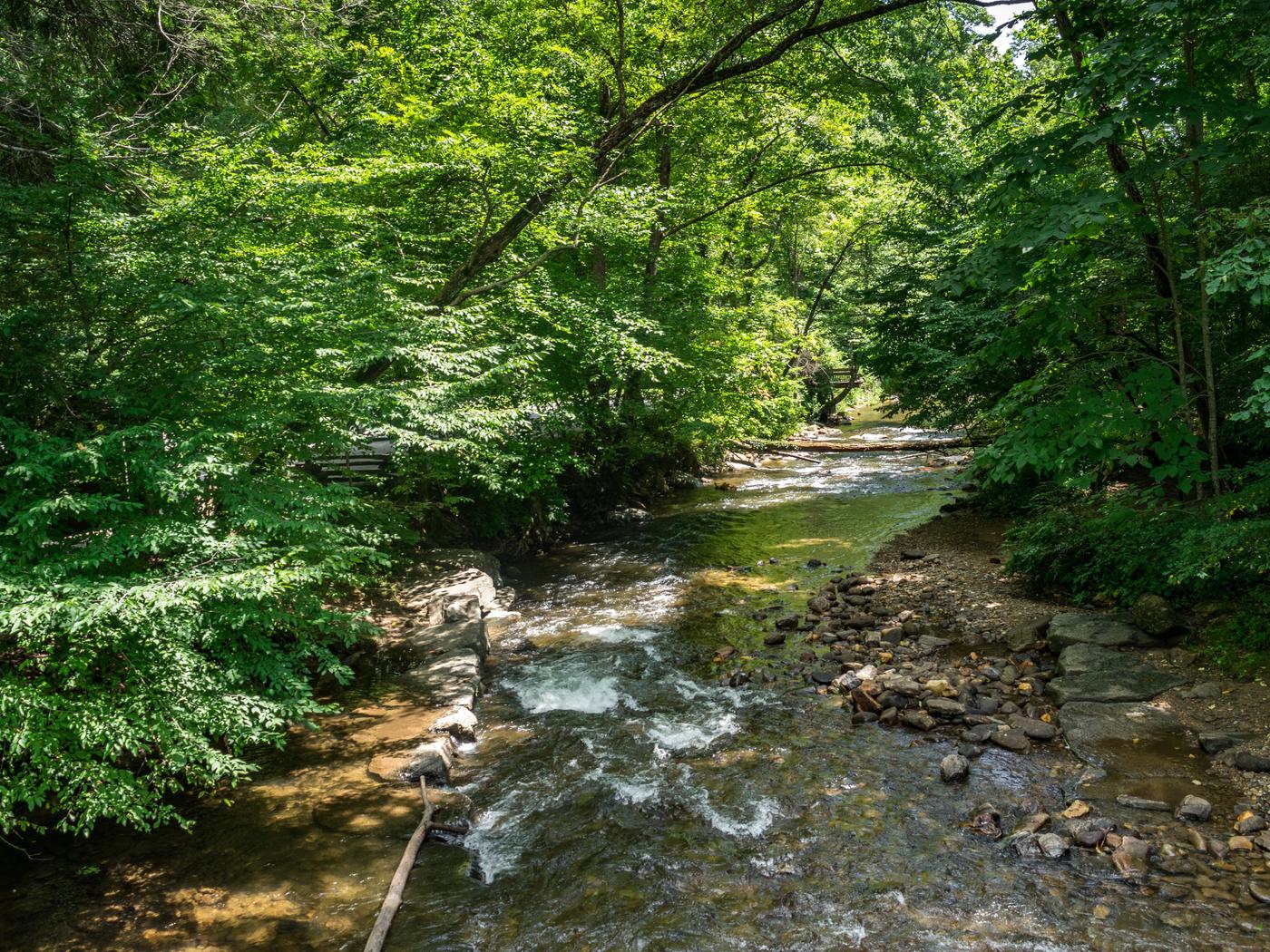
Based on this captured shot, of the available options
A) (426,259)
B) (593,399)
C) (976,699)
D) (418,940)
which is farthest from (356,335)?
(593,399)

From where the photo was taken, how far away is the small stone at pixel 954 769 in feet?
16.9

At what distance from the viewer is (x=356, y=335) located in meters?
6.49

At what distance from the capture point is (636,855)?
15.5 ft

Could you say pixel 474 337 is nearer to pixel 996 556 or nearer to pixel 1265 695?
pixel 996 556

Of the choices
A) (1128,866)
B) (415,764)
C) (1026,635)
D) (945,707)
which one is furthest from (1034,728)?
(415,764)

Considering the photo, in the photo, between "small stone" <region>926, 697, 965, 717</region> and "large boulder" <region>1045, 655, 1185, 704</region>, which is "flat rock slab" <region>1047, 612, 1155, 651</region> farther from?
"small stone" <region>926, 697, 965, 717</region>

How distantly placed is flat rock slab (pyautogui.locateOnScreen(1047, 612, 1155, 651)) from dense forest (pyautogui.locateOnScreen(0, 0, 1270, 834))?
0.48 m

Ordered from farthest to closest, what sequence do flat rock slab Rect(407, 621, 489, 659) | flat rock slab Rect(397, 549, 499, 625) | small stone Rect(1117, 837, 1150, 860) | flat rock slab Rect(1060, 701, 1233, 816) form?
flat rock slab Rect(397, 549, 499, 625)
flat rock slab Rect(407, 621, 489, 659)
flat rock slab Rect(1060, 701, 1233, 816)
small stone Rect(1117, 837, 1150, 860)

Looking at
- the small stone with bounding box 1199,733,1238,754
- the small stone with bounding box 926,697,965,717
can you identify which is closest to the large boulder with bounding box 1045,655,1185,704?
the small stone with bounding box 1199,733,1238,754

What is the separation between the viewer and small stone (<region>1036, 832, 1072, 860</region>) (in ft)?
14.0

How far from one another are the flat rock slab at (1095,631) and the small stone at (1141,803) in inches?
81.6

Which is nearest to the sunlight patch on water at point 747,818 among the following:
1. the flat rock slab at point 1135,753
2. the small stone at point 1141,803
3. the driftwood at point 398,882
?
the driftwood at point 398,882

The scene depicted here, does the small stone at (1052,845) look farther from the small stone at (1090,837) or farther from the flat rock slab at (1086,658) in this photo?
the flat rock slab at (1086,658)

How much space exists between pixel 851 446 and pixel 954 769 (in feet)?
54.8
